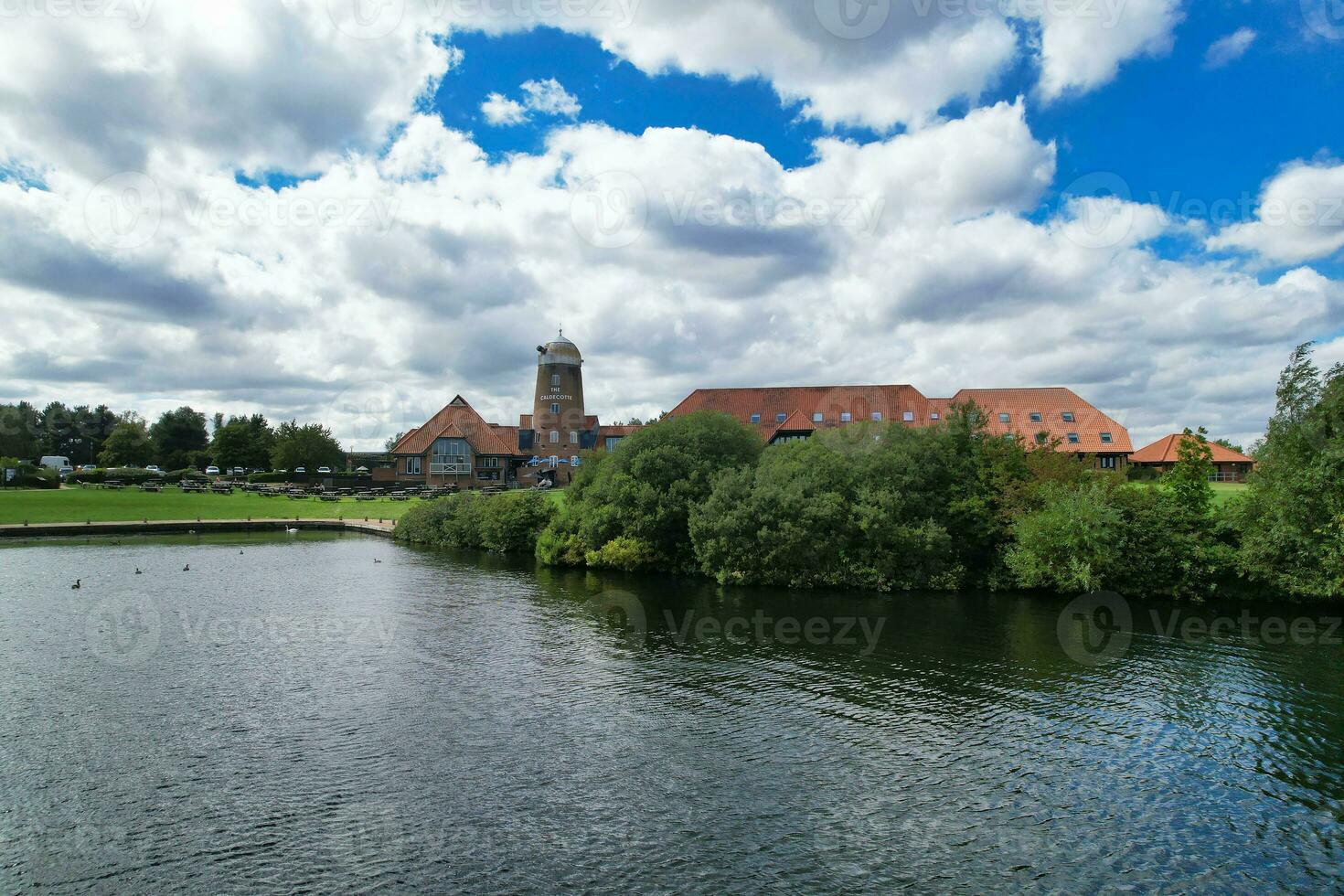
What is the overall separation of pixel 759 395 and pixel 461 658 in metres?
64.9

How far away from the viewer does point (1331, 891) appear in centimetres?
1182

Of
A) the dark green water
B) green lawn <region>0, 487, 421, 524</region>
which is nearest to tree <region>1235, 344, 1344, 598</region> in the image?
the dark green water

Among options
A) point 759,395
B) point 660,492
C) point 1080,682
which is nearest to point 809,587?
point 660,492

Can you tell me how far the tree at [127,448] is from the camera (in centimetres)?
11356

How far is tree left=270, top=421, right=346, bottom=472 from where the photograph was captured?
108062 millimetres

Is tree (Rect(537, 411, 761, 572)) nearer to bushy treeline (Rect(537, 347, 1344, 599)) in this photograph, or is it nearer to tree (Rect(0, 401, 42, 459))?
bushy treeline (Rect(537, 347, 1344, 599))

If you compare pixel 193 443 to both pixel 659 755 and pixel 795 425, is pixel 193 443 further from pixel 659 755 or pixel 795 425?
pixel 659 755

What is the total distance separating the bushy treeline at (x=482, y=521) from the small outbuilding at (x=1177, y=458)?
5028 centimetres

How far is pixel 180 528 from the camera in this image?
63062 millimetres

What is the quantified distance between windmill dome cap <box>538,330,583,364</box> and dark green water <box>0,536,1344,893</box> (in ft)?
232

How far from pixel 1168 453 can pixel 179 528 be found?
87463 mm

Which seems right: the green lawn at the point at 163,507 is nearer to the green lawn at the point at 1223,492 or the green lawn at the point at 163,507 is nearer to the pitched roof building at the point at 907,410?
the pitched roof building at the point at 907,410

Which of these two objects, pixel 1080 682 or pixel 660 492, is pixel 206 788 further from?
pixel 660 492

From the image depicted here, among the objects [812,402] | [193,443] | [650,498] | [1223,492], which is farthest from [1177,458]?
[193,443]
